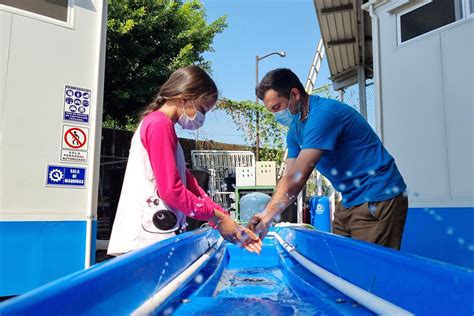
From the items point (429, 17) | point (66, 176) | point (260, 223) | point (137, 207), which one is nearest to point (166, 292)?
point (137, 207)

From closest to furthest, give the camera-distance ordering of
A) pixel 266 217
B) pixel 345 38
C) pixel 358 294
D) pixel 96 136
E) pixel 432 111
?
pixel 358 294, pixel 266 217, pixel 96 136, pixel 432 111, pixel 345 38

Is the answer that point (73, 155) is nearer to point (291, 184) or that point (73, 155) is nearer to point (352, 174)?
point (291, 184)

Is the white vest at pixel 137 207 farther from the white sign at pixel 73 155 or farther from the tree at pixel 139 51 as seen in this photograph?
the tree at pixel 139 51

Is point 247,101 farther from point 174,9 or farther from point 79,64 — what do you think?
point 79,64

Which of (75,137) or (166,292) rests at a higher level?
(75,137)

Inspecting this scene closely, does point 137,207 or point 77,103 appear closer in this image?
point 137,207

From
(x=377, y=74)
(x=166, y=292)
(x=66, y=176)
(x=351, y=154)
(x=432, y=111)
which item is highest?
(x=377, y=74)

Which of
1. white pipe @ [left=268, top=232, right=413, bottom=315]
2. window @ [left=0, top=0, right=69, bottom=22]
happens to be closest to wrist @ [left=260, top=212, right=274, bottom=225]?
white pipe @ [left=268, top=232, right=413, bottom=315]

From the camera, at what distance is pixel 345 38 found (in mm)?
Answer: 6285

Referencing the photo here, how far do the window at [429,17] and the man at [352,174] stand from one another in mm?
2001

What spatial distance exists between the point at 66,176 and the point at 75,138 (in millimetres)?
281

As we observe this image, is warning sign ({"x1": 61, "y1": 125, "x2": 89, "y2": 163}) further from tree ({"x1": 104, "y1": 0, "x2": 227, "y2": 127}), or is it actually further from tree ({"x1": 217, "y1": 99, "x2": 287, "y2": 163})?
tree ({"x1": 217, "y1": 99, "x2": 287, "y2": 163})

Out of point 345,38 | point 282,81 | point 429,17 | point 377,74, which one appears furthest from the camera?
point 345,38

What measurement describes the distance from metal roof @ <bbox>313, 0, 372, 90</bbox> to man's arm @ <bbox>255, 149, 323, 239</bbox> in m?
3.98
